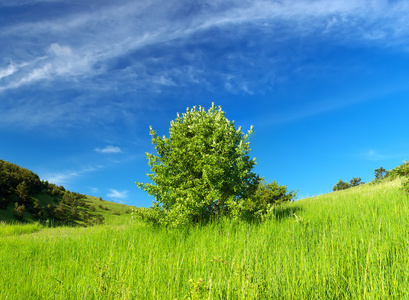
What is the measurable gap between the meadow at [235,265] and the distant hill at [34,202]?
21409 mm

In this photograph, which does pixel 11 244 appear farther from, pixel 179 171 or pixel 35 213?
pixel 35 213

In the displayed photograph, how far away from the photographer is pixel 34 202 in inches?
1367

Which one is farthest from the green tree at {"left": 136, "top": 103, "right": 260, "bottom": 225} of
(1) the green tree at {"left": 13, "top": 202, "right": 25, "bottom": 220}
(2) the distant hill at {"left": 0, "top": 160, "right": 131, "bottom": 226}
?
(1) the green tree at {"left": 13, "top": 202, "right": 25, "bottom": 220}

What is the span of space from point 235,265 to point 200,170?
25.8 ft

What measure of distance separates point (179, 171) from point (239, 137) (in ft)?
12.5

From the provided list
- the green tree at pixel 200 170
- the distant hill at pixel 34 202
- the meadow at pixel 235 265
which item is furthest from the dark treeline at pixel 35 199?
the meadow at pixel 235 265

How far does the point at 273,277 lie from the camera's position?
4.56 metres

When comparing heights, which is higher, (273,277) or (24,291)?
(273,277)

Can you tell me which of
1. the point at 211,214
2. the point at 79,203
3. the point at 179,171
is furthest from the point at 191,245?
the point at 79,203

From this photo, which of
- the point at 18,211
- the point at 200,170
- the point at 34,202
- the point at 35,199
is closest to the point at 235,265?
the point at 200,170

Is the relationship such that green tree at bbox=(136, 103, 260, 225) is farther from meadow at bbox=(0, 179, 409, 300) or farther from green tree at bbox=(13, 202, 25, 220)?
green tree at bbox=(13, 202, 25, 220)

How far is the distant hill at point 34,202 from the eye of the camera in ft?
105

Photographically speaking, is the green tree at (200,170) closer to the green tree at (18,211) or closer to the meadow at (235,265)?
the meadow at (235,265)

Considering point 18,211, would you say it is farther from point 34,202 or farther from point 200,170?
point 200,170
